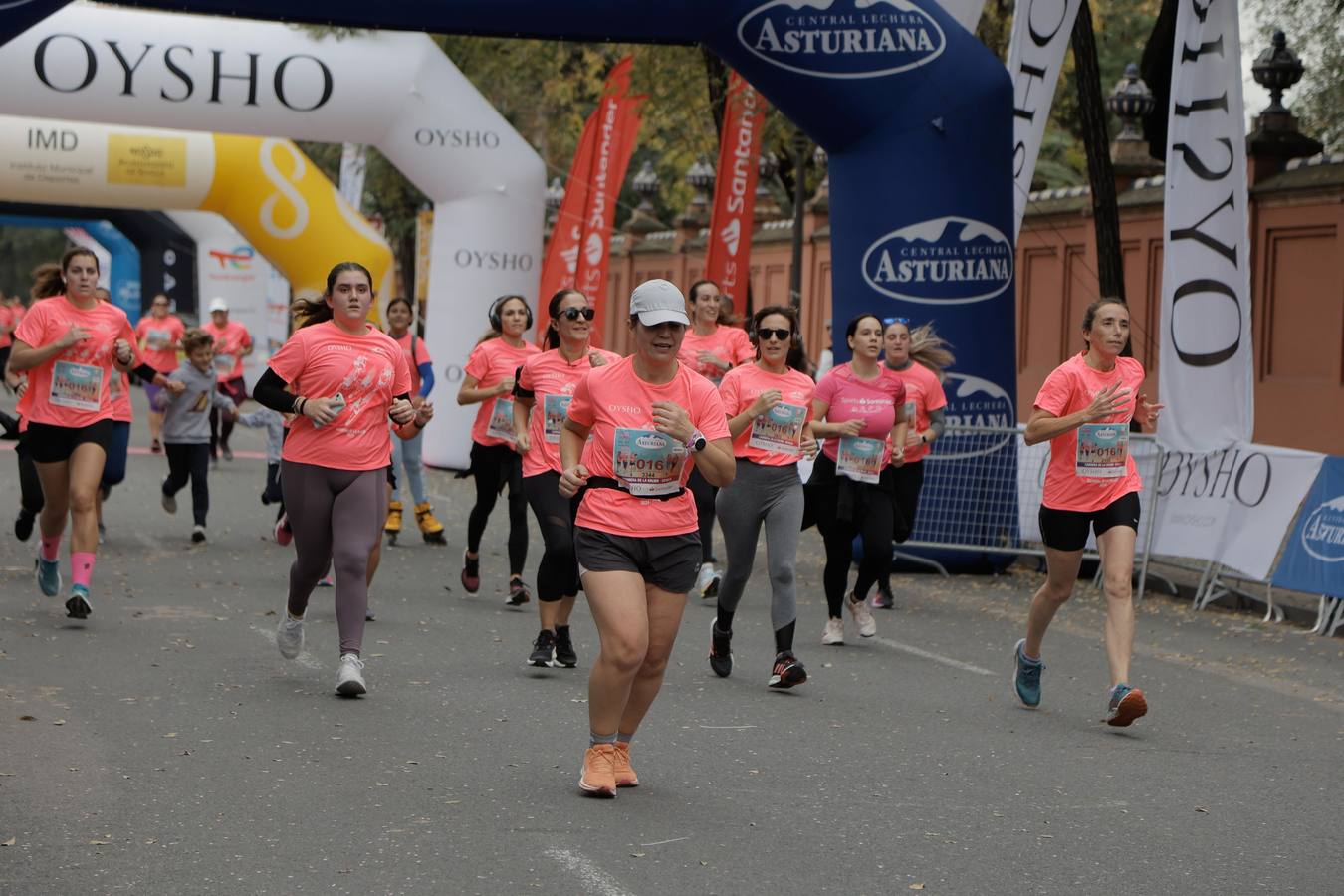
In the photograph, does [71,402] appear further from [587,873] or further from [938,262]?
[938,262]

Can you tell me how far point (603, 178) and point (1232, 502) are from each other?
11.1 meters

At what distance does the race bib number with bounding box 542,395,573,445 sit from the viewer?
9.88 m

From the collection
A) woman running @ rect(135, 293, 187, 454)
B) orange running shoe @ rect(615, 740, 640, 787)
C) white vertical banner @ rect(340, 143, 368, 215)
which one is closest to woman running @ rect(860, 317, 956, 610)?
orange running shoe @ rect(615, 740, 640, 787)

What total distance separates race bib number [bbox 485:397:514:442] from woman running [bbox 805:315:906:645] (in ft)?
6.47

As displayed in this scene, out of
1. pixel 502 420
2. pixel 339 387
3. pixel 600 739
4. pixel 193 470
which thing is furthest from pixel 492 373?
pixel 600 739

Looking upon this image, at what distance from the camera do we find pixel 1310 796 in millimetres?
7328

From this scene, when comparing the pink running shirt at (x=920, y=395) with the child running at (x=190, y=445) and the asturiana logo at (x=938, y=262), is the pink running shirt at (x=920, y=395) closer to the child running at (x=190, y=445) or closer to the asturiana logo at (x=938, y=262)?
the asturiana logo at (x=938, y=262)

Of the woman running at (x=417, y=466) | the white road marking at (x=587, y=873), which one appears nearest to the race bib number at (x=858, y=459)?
the woman running at (x=417, y=466)

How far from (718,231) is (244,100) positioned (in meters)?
5.15

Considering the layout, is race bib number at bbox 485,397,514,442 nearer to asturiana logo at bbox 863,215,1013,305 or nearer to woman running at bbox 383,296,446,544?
woman running at bbox 383,296,446,544

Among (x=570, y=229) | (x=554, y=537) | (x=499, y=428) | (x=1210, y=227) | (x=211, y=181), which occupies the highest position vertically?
(x=211, y=181)

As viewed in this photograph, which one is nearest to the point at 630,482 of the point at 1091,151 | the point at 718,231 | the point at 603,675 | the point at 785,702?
the point at 603,675

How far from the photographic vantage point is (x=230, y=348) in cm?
2248

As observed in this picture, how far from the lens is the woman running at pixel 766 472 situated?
9.64m
